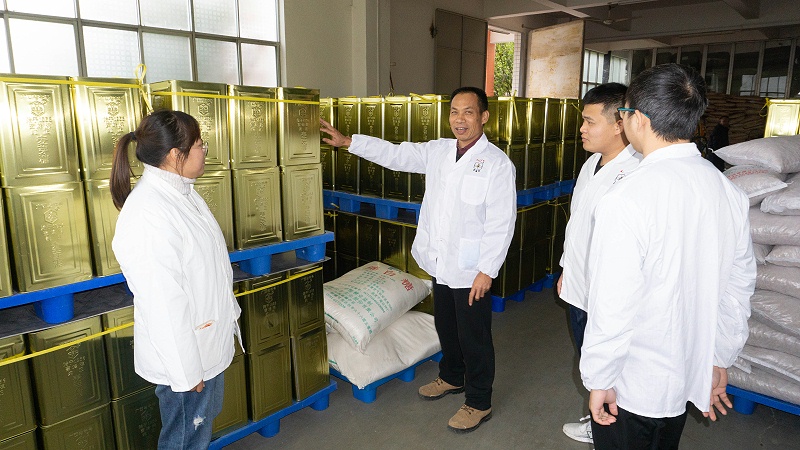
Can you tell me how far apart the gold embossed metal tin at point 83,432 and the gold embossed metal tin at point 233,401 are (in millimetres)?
516

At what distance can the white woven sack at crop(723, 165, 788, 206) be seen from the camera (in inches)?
115

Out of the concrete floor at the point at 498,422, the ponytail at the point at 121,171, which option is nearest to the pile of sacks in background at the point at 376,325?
the concrete floor at the point at 498,422

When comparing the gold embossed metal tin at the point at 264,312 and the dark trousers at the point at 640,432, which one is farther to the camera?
the gold embossed metal tin at the point at 264,312

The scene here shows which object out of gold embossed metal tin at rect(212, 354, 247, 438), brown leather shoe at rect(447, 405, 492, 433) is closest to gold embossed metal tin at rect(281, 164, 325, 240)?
gold embossed metal tin at rect(212, 354, 247, 438)

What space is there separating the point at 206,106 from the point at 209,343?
1117 mm

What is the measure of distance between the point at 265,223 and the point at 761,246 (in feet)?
9.57

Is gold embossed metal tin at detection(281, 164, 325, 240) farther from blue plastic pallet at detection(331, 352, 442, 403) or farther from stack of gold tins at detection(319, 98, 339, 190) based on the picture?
stack of gold tins at detection(319, 98, 339, 190)

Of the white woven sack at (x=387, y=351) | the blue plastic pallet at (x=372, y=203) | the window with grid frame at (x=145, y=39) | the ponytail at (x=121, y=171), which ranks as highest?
the window with grid frame at (x=145, y=39)

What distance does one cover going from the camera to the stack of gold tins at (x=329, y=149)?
14.7 feet

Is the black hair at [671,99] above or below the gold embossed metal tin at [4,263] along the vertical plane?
above

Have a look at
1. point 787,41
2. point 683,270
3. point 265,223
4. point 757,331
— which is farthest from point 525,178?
point 787,41

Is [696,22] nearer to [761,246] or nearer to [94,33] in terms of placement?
[761,246]

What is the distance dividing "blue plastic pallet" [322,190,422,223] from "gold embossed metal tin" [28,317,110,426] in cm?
238

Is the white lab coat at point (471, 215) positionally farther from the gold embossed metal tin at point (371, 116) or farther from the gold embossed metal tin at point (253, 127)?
the gold embossed metal tin at point (371, 116)
